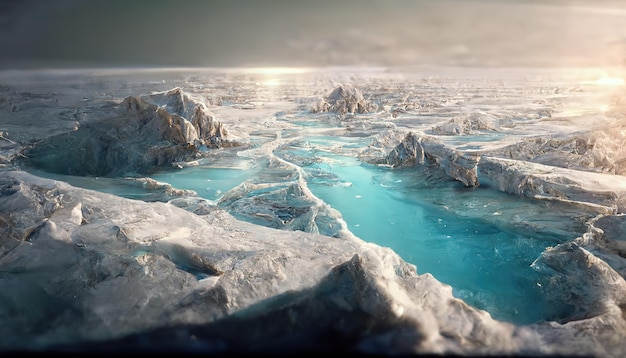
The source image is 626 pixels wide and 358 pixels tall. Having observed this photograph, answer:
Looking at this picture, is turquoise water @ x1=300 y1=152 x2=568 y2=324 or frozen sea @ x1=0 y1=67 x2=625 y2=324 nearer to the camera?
turquoise water @ x1=300 y1=152 x2=568 y2=324

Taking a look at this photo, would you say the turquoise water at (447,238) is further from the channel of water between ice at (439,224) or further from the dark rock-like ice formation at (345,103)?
the dark rock-like ice formation at (345,103)

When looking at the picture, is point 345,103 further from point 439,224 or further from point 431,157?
point 439,224

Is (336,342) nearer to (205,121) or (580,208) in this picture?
(580,208)

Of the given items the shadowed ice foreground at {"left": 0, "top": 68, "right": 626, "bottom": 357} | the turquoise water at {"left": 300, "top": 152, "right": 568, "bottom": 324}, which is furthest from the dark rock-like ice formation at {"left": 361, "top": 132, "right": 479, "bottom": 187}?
the turquoise water at {"left": 300, "top": 152, "right": 568, "bottom": 324}

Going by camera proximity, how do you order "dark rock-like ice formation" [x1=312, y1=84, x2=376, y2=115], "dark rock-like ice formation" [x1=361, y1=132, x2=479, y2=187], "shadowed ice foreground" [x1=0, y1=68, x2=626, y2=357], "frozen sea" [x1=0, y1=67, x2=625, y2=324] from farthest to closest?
1. "dark rock-like ice formation" [x1=312, y1=84, x2=376, y2=115]
2. "dark rock-like ice formation" [x1=361, y1=132, x2=479, y2=187]
3. "frozen sea" [x1=0, y1=67, x2=625, y2=324]
4. "shadowed ice foreground" [x1=0, y1=68, x2=626, y2=357]

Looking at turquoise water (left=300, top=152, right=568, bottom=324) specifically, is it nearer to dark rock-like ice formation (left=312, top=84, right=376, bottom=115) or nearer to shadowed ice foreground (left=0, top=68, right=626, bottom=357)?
shadowed ice foreground (left=0, top=68, right=626, bottom=357)

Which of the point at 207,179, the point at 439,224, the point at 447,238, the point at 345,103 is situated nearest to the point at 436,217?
the point at 439,224

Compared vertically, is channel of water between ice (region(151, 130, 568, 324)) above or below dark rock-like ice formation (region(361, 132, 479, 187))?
below
